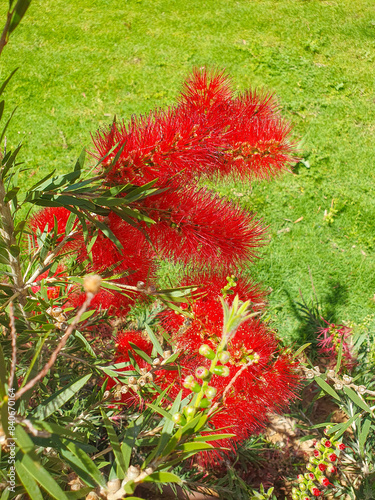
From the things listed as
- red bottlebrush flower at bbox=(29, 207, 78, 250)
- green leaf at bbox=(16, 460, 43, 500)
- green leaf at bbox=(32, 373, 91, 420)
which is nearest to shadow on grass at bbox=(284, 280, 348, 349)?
red bottlebrush flower at bbox=(29, 207, 78, 250)

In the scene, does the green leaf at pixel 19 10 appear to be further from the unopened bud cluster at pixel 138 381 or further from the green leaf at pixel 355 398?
the green leaf at pixel 355 398

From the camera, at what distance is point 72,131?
2.64 m

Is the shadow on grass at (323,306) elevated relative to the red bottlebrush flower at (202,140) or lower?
lower

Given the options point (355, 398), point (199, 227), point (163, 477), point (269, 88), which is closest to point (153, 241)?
point (199, 227)

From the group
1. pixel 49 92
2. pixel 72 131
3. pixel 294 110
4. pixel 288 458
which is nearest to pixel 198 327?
pixel 288 458

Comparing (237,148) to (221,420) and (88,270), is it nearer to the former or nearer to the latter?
(88,270)

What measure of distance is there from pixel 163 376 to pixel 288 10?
358 cm

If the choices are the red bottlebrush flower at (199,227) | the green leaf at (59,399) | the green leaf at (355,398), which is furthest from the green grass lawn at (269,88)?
the green leaf at (59,399)

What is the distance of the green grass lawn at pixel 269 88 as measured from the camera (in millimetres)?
2229

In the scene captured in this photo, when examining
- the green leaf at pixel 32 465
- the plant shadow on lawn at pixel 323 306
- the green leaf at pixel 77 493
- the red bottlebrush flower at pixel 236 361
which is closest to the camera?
the green leaf at pixel 32 465

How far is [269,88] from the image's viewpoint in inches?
114

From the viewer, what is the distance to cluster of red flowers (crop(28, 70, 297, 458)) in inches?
28.2

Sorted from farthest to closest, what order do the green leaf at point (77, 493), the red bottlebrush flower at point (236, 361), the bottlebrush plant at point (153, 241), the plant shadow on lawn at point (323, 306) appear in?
the plant shadow on lawn at point (323, 306), the red bottlebrush flower at point (236, 361), the bottlebrush plant at point (153, 241), the green leaf at point (77, 493)

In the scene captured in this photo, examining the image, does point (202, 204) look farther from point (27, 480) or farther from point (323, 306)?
point (323, 306)
